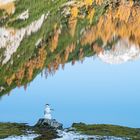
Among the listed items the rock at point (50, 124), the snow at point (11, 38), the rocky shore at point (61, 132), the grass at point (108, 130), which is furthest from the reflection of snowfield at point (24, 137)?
the snow at point (11, 38)

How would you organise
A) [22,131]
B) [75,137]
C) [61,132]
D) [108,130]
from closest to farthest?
[75,137] < [61,132] < [22,131] < [108,130]

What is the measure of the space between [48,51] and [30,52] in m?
22.7

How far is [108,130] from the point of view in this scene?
7575 cm

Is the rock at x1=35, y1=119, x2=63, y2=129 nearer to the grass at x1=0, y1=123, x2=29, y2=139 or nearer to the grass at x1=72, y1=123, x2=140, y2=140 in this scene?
the grass at x1=0, y1=123, x2=29, y2=139

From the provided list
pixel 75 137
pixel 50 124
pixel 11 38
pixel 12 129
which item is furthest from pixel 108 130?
pixel 11 38

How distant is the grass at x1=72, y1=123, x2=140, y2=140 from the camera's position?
7175 centimetres

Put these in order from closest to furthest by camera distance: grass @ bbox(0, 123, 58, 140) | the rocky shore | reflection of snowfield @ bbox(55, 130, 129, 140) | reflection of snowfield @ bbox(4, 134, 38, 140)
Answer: reflection of snowfield @ bbox(4, 134, 38, 140)
grass @ bbox(0, 123, 58, 140)
reflection of snowfield @ bbox(55, 130, 129, 140)
the rocky shore

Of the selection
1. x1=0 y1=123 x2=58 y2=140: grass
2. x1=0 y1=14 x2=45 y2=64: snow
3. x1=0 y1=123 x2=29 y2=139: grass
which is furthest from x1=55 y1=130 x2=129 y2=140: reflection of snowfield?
x1=0 y1=14 x2=45 y2=64: snow

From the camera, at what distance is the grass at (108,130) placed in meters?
71.8

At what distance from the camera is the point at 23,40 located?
166875mm

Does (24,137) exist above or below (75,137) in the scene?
below

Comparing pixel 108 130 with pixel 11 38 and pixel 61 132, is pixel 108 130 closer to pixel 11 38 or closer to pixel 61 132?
pixel 61 132

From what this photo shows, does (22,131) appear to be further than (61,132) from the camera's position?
Yes

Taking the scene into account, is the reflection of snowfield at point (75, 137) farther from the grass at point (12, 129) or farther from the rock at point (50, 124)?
the grass at point (12, 129)
